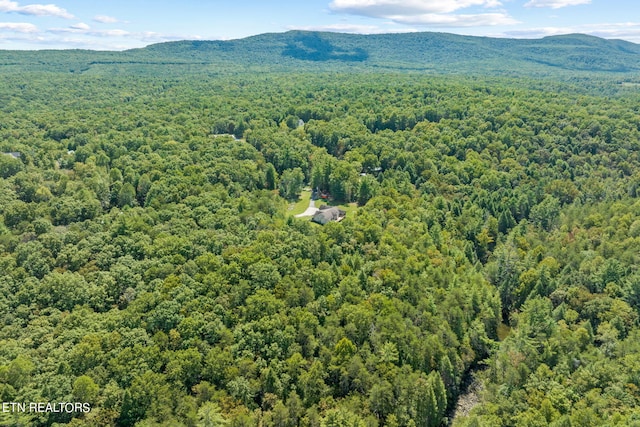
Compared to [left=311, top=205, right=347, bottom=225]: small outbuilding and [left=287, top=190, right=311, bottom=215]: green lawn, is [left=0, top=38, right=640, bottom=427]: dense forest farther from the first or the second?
[left=311, top=205, right=347, bottom=225]: small outbuilding

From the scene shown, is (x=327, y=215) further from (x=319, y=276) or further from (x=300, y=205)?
(x=319, y=276)

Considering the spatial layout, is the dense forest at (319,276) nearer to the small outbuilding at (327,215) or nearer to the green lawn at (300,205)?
the green lawn at (300,205)

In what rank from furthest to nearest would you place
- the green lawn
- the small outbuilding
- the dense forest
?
1. the green lawn
2. the small outbuilding
3. the dense forest

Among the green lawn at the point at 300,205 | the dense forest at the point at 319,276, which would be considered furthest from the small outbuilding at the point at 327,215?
the dense forest at the point at 319,276

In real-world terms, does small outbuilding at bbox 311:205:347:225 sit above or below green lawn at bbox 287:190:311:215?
above

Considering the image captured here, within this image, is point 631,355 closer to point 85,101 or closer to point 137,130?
point 137,130

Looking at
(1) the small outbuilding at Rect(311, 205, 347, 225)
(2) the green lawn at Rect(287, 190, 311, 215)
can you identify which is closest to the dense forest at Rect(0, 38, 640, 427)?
(2) the green lawn at Rect(287, 190, 311, 215)

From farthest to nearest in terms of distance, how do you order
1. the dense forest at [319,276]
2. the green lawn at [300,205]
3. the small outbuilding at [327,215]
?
the green lawn at [300,205] < the small outbuilding at [327,215] < the dense forest at [319,276]

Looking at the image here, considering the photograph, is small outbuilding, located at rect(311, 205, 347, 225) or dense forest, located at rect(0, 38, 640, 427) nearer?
dense forest, located at rect(0, 38, 640, 427)
